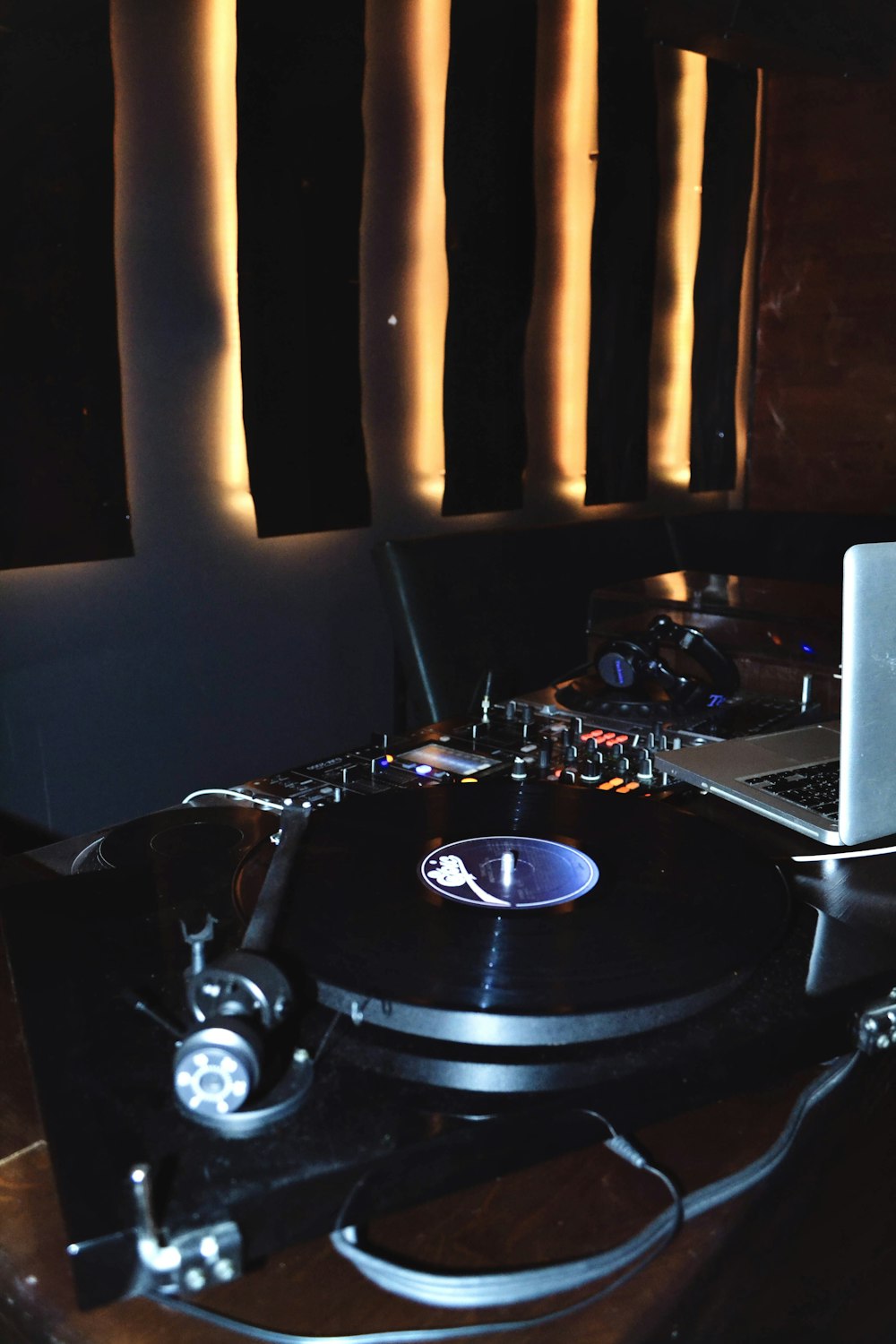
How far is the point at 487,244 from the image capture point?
324cm

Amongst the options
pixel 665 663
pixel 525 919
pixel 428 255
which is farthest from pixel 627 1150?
pixel 428 255

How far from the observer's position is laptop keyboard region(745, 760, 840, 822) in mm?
1087

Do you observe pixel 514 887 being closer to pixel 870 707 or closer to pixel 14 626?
pixel 870 707

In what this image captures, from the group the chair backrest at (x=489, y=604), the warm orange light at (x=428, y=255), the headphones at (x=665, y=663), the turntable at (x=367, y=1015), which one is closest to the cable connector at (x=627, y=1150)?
the turntable at (x=367, y=1015)

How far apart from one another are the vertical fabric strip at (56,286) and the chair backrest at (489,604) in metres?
0.69

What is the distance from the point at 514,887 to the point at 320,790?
0.43 meters

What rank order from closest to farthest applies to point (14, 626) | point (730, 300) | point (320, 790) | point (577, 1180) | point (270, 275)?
point (577, 1180)
point (320, 790)
point (14, 626)
point (270, 275)
point (730, 300)

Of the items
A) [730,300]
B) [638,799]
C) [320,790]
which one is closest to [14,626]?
[320,790]

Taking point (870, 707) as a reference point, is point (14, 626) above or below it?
below

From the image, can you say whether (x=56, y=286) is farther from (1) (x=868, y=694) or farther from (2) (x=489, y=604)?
(1) (x=868, y=694)

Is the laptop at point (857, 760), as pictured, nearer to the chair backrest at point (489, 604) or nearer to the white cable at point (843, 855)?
the white cable at point (843, 855)

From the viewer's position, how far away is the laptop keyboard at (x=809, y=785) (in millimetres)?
1087

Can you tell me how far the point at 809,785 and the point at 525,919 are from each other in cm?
56

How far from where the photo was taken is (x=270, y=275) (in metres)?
2.68
